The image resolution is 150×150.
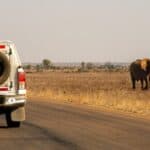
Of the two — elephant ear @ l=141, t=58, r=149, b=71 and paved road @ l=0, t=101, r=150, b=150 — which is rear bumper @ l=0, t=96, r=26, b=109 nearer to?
paved road @ l=0, t=101, r=150, b=150

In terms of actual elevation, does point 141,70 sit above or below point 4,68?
above

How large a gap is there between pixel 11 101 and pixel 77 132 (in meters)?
1.89

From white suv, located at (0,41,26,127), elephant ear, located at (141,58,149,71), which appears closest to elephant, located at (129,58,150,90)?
elephant ear, located at (141,58,149,71)

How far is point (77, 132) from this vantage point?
54.7ft

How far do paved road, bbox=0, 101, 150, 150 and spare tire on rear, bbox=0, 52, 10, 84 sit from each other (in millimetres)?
1327

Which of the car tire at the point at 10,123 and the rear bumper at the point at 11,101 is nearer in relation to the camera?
the rear bumper at the point at 11,101

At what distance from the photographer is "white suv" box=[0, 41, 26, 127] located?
17.2m

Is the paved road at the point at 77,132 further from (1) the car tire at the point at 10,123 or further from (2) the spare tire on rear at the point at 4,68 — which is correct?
(2) the spare tire on rear at the point at 4,68

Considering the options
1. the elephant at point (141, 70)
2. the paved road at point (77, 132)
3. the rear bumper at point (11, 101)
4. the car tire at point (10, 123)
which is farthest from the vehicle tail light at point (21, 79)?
the elephant at point (141, 70)

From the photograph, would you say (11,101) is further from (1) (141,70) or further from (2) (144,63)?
(2) (144,63)

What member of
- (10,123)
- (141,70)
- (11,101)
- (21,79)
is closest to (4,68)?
(21,79)

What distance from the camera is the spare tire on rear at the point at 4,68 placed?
17328 millimetres

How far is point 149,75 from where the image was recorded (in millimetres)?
48688

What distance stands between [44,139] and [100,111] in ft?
29.2
